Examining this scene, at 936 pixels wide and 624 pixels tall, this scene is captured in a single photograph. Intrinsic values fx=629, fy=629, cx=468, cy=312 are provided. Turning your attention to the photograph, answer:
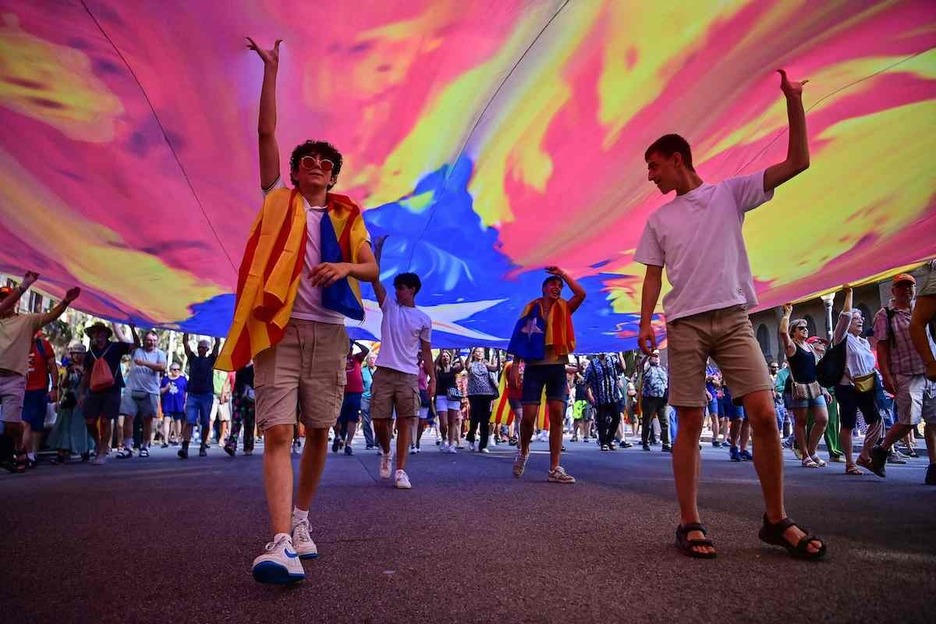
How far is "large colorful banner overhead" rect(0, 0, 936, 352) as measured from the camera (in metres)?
3.73

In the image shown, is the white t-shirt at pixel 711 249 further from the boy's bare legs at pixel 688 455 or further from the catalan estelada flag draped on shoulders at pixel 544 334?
the catalan estelada flag draped on shoulders at pixel 544 334

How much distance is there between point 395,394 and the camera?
5.87 meters

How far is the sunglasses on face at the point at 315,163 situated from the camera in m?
2.84

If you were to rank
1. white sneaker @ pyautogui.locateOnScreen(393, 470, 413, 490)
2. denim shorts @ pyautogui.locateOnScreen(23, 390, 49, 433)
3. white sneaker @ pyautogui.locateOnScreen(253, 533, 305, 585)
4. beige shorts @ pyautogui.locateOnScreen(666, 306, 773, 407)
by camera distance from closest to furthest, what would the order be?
white sneaker @ pyautogui.locateOnScreen(253, 533, 305, 585) → beige shorts @ pyautogui.locateOnScreen(666, 306, 773, 407) → white sneaker @ pyautogui.locateOnScreen(393, 470, 413, 490) → denim shorts @ pyautogui.locateOnScreen(23, 390, 49, 433)

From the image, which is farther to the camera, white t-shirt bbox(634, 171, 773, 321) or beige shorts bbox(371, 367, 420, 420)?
beige shorts bbox(371, 367, 420, 420)

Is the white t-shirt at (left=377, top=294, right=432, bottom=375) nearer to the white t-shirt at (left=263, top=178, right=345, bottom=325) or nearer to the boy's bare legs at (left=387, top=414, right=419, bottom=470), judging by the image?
the boy's bare legs at (left=387, top=414, right=419, bottom=470)

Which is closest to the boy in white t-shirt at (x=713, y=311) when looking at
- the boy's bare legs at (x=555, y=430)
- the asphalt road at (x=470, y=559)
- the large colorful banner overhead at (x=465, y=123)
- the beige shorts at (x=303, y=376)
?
the asphalt road at (x=470, y=559)

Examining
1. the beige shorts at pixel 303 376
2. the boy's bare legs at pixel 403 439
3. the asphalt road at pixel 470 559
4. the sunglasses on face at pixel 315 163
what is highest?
the sunglasses on face at pixel 315 163

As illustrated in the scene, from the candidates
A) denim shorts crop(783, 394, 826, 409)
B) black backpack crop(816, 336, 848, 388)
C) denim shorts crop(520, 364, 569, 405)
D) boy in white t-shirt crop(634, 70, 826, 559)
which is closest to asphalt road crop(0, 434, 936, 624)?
boy in white t-shirt crop(634, 70, 826, 559)

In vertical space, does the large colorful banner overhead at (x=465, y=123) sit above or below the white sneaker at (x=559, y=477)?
above

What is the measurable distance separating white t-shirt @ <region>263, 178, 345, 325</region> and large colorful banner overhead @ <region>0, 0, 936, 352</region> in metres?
1.49

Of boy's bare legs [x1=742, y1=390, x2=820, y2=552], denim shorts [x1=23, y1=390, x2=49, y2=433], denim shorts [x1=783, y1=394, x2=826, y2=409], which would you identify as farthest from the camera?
denim shorts [x1=23, y1=390, x2=49, y2=433]

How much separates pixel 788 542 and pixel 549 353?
3.45 metres

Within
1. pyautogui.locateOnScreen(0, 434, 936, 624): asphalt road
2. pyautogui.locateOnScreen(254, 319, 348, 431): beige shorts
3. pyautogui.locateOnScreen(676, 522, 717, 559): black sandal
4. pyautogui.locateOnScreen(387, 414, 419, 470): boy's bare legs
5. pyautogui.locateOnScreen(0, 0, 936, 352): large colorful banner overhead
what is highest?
pyautogui.locateOnScreen(0, 0, 936, 352): large colorful banner overhead
